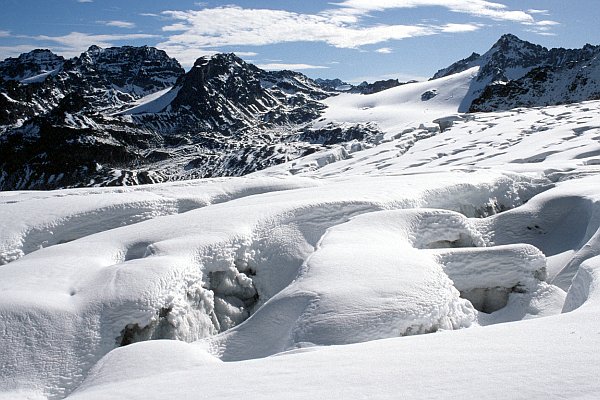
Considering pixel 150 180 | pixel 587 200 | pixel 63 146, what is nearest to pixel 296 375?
pixel 587 200

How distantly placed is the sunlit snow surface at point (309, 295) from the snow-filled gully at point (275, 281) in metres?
0.05

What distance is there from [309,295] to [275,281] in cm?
335

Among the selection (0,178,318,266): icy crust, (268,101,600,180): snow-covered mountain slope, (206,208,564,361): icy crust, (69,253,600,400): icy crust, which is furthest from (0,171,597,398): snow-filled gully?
(268,101,600,180): snow-covered mountain slope

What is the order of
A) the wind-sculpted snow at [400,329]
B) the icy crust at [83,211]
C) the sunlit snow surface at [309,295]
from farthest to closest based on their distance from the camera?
1. the icy crust at [83,211]
2. the sunlit snow surface at [309,295]
3. the wind-sculpted snow at [400,329]

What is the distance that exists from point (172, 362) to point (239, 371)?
7.64 ft

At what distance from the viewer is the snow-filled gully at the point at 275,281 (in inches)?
400

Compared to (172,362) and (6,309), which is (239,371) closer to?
(172,362)

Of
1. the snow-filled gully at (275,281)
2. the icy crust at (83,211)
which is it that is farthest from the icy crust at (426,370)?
the icy crust at (83,211)

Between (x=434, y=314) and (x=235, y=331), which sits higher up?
(x=434, y=314)

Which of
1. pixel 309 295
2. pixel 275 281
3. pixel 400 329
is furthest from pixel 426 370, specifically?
pixel 275 281

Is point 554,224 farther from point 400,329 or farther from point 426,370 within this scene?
point 426,370

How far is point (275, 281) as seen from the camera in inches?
550

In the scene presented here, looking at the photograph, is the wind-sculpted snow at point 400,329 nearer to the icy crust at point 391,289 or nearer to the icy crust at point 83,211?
the icy crust at point 391,289

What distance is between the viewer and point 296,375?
21.0 feet
